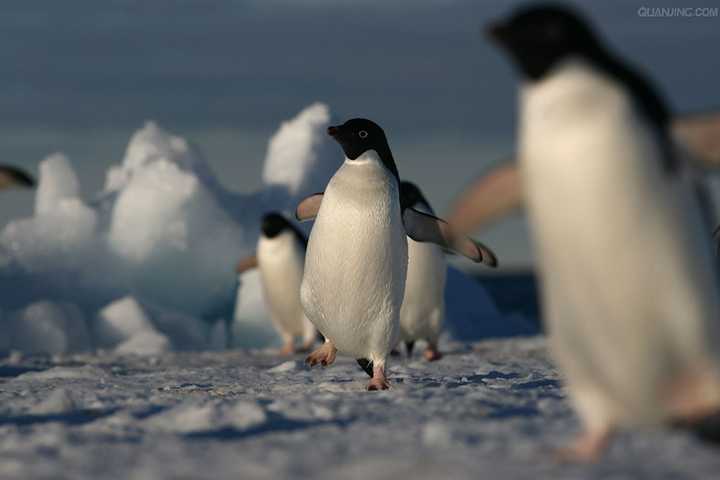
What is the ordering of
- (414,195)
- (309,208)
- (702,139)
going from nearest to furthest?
(702,139) → (309,208) → (414,195)

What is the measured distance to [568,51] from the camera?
3.16 meters

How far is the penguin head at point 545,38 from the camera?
316cm

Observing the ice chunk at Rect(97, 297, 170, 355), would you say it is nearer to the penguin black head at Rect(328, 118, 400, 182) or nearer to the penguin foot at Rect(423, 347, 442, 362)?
the penguin foot at Rect(423, 347, 442, 362)

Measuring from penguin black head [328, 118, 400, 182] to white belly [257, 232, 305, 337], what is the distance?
5.15 m

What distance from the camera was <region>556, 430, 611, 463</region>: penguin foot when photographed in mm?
3131

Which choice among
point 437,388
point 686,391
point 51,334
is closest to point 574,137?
point 686,391

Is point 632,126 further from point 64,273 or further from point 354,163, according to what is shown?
point 64,273

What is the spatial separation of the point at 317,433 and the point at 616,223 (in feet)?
4.49

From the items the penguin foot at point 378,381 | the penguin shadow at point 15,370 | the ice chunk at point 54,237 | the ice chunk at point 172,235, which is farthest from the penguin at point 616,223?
the ice chunk at point 54,237

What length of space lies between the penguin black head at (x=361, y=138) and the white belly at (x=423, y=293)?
279 centimetres

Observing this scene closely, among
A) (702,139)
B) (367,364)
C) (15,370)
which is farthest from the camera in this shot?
(15,370)

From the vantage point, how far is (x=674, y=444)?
11.1 feet

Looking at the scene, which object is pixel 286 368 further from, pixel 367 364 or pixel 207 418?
pixel 207 418

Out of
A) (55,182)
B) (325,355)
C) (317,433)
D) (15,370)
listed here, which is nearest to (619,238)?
(317,433)
